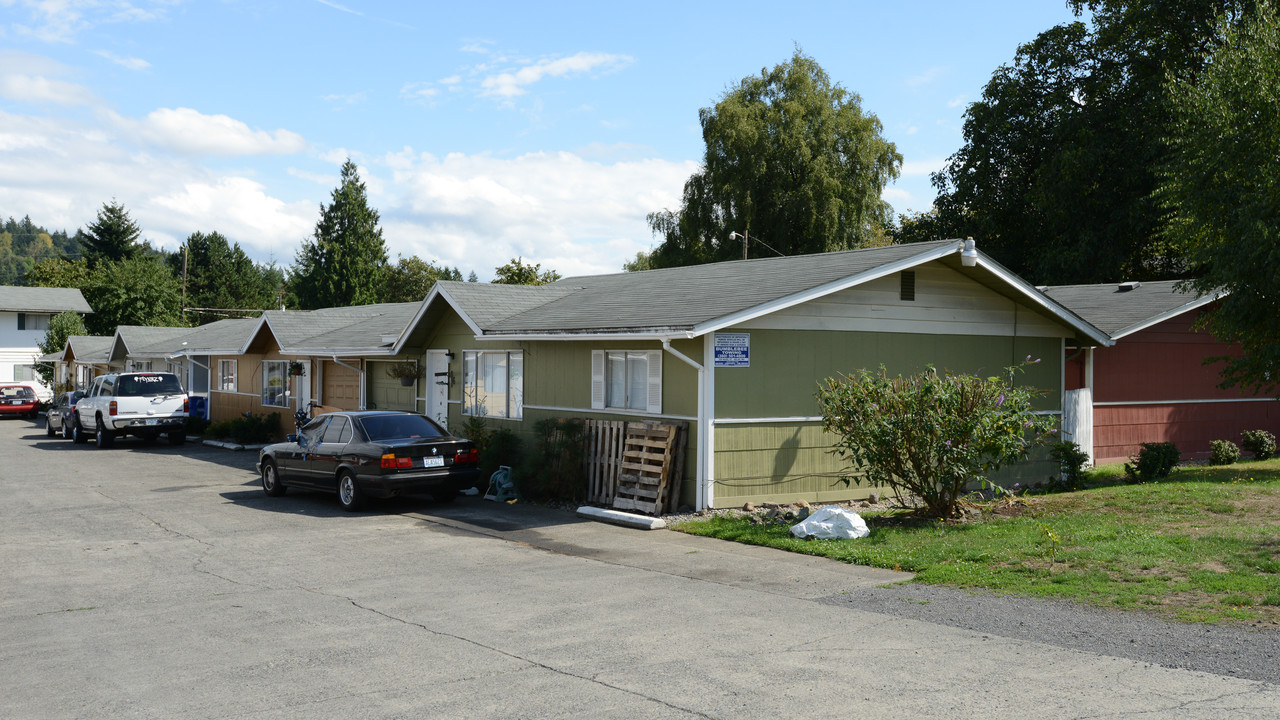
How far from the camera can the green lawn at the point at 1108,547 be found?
8875 millimetres

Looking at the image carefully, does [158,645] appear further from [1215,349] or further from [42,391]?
[42,391]

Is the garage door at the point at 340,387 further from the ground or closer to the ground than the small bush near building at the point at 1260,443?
further from the ground

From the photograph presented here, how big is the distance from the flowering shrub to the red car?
42662 millimetres

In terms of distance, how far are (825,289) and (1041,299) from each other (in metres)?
4.53

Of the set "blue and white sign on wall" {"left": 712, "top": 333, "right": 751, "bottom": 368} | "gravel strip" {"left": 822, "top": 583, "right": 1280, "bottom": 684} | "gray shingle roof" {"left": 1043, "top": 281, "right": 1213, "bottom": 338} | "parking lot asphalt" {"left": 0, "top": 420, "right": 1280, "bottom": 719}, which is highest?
"gray shingle roof" {"left": 1043, "top": 281, "right": 1213, "bottom": 338}

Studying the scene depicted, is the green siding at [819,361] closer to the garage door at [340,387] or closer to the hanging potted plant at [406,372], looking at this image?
the hanging potted plant at [406,372]

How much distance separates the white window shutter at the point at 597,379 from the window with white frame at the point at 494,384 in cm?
218

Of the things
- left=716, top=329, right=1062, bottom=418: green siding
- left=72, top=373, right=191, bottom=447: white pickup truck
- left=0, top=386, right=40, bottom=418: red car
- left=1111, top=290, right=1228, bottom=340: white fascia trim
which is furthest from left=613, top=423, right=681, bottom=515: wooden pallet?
left=0, top=386, right=40, bottom=418: red car

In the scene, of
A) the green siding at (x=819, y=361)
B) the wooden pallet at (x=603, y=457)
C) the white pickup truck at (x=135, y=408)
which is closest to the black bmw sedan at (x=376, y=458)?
the wooden pallet at (x=603, y=457)

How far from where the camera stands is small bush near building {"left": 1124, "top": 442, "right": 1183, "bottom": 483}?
1736 cm

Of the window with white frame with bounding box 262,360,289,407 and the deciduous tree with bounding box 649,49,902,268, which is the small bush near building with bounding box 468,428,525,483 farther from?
the deciduous tree with bounding box 649,49,902,268

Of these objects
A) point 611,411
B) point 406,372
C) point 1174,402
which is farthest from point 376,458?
point 1174,402

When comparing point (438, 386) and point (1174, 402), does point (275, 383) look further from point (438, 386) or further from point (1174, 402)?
point (1174, 402)

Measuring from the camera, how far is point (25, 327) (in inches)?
2414
